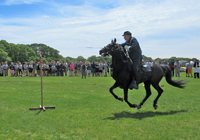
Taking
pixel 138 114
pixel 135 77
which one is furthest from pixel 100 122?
pixel 135 77

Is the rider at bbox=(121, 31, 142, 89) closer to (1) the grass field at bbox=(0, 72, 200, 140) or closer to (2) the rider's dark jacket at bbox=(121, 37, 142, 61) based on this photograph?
(2) the rider's dark jacket at bbox=(121, 37, 142, 61)

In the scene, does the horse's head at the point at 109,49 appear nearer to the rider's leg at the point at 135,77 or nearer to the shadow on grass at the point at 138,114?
the rider's leg at the point at 135,77

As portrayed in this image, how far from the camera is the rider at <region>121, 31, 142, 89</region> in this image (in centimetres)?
772

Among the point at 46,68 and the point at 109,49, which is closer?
the point at 109,49

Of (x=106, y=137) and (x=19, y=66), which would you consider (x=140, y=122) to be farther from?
(x=19, y=66)

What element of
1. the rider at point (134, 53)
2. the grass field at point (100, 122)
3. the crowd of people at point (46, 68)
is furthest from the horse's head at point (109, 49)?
the crowd of people at point (46, 68)

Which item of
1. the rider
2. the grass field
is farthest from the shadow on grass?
the rider

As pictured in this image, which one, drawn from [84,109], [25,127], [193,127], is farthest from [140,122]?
[25,127]

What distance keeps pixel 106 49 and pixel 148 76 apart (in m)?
2.20

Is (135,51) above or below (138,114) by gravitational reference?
above

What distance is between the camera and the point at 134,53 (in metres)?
7.92

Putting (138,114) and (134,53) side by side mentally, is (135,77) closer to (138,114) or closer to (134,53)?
(134,53)

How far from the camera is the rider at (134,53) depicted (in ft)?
25.3

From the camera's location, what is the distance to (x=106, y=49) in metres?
7.57
